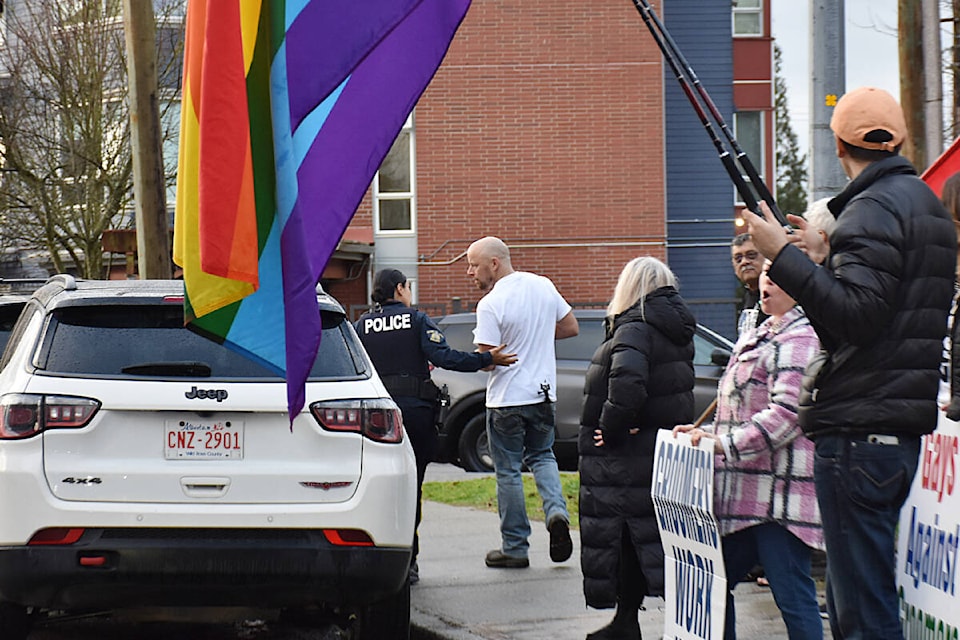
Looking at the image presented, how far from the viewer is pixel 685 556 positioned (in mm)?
5688

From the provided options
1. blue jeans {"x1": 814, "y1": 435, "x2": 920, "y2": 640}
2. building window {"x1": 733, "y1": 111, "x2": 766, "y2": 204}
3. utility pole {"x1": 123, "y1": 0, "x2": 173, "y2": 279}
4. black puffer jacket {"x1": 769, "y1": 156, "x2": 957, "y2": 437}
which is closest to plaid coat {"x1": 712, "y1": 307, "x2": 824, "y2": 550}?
blue jeans {"x1": 814, "y1": 435, "x2": 920, "y2": 640}

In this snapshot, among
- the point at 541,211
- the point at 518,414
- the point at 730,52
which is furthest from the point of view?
the point at 730,52

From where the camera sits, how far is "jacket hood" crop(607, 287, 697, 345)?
253 inches

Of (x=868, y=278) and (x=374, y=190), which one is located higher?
(x=374, y=190)

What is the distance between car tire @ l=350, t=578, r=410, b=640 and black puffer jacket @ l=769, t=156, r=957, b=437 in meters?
2.92

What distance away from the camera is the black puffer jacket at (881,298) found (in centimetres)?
407

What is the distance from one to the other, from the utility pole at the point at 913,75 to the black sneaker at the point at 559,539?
10.1 feet

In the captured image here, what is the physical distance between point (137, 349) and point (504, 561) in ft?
10.5

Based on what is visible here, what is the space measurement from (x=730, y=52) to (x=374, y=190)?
7699 millimetres

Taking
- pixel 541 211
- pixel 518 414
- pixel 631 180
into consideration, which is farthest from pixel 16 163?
pixel 518 414

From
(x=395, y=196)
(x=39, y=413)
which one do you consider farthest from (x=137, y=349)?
(x=395, y=196)

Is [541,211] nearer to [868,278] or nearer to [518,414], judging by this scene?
[518,414]

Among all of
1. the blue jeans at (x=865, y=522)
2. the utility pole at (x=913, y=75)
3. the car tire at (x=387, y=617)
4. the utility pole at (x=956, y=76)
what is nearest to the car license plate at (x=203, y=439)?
the car tire at (x=387, y=617)

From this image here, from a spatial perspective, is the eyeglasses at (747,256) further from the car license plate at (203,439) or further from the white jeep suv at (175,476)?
the car license plate at (203,439)
